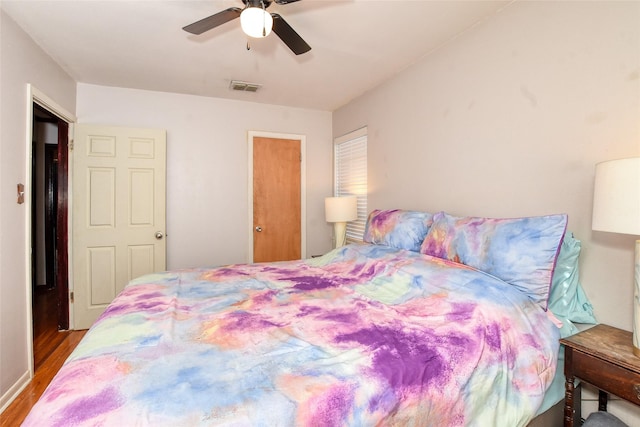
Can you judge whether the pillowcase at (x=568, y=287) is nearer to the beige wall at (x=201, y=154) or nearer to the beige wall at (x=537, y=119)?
the beige wall at (x=537, y=119)

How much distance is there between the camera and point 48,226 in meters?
4.62

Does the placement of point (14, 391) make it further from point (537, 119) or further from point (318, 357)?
point (537, 119)

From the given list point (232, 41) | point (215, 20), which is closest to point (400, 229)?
point (215, 20)

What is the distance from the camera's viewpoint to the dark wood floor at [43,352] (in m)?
2.04

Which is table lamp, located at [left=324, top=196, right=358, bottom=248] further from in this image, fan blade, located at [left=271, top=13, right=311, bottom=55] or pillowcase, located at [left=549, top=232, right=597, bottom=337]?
pillowcase, located at [left=549, top=232, right=597, bottom=337]

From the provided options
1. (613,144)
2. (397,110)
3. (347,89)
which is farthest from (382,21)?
(613,144)

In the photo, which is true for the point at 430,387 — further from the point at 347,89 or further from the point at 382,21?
the point at 347,89

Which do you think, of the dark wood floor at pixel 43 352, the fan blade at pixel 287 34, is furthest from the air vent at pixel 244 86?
the dark wood floor at pixel 43 352

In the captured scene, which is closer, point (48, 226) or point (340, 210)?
point (340, 210)

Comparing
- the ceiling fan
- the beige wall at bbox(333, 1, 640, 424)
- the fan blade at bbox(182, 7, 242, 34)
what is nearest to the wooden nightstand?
the beige wall at bbox(333, 1, 640, 424)

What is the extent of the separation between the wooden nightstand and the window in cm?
240

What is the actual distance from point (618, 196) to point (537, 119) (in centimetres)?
82

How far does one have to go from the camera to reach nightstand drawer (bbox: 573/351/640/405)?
121cm

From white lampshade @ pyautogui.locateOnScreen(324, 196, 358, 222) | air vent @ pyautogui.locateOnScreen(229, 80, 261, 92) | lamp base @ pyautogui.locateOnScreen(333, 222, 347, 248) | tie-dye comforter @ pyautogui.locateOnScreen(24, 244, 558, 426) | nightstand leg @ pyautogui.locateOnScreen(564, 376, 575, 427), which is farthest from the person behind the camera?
lamp base @ pyautogui.locateOnScreen(333, 222, 347, 248)
